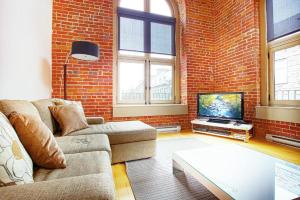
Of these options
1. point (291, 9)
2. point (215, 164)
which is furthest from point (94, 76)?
point (291, 9)

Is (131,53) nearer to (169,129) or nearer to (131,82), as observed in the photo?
(131,82)

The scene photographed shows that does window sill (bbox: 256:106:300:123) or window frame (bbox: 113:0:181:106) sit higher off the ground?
window frame (bbox: 113:0:181:106)

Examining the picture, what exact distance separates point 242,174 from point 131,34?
3429mm

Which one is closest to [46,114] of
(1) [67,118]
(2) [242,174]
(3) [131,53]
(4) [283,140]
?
(1) [67,118]

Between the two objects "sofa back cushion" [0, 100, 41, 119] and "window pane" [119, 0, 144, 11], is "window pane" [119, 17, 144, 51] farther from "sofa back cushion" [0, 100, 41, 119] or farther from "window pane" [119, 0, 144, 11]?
"sofa back cushion" [0, 100, 41, 119]

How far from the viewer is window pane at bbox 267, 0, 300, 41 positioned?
2.67 metres

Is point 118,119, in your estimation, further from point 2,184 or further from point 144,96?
point 2,184

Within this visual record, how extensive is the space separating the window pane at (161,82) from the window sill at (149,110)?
0.29 meters

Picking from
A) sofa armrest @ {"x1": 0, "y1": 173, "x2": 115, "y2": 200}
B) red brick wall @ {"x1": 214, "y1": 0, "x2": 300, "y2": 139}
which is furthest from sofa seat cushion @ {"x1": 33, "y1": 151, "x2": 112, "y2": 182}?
red brick wall @ {"x1": 214, "y1": 0, "x2": 300, "y2": 139}

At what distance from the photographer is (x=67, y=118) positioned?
6.69 ft

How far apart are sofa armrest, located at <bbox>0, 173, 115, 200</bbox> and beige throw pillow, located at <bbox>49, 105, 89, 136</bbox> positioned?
4.73ft

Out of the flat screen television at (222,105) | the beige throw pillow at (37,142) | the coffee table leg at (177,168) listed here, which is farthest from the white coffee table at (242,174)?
the flat screen television at (222,105)

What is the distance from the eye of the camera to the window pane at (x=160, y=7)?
158 inches

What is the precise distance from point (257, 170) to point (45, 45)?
11.1 feet
